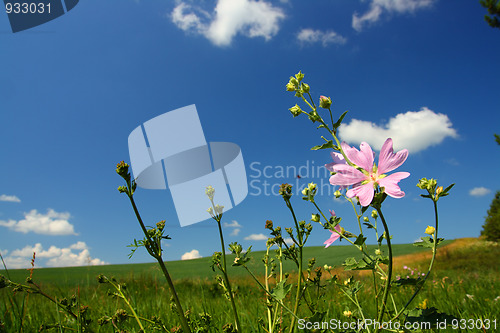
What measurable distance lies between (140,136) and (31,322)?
109 inches

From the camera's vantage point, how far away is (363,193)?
3.48 feet

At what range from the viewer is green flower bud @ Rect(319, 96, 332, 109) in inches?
50.7

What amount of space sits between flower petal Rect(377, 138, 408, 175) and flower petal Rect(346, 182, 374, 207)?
103mm

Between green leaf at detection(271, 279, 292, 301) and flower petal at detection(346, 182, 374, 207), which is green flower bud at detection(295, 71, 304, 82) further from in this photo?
green leaf at detection(271, 279, 292, 301)

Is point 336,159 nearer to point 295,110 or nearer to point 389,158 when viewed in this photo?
point 389,158

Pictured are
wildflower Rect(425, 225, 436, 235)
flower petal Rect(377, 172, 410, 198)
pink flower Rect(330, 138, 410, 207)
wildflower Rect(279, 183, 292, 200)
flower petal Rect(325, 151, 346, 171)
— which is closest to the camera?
flower petal Rect(377, 172, 410, 198)

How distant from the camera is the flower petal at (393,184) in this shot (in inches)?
39.6

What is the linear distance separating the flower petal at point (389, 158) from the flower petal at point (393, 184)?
0.16 feet

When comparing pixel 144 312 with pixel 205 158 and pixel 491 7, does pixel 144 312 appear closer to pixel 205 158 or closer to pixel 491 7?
pixel 205 158

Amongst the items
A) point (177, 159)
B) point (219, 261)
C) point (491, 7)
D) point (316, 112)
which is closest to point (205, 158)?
point (177, 159)

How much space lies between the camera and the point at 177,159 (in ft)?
19.1

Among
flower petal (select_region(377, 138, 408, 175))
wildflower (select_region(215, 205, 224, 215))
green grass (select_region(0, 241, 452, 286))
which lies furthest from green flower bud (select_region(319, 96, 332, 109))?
green grass (select_region(0, 241, 452, 286))

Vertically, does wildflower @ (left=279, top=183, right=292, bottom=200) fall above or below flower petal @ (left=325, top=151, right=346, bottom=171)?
below

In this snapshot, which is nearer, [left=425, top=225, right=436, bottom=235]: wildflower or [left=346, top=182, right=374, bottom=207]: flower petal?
[left=346, top=182, right=374, bottom=207]: flower petal
